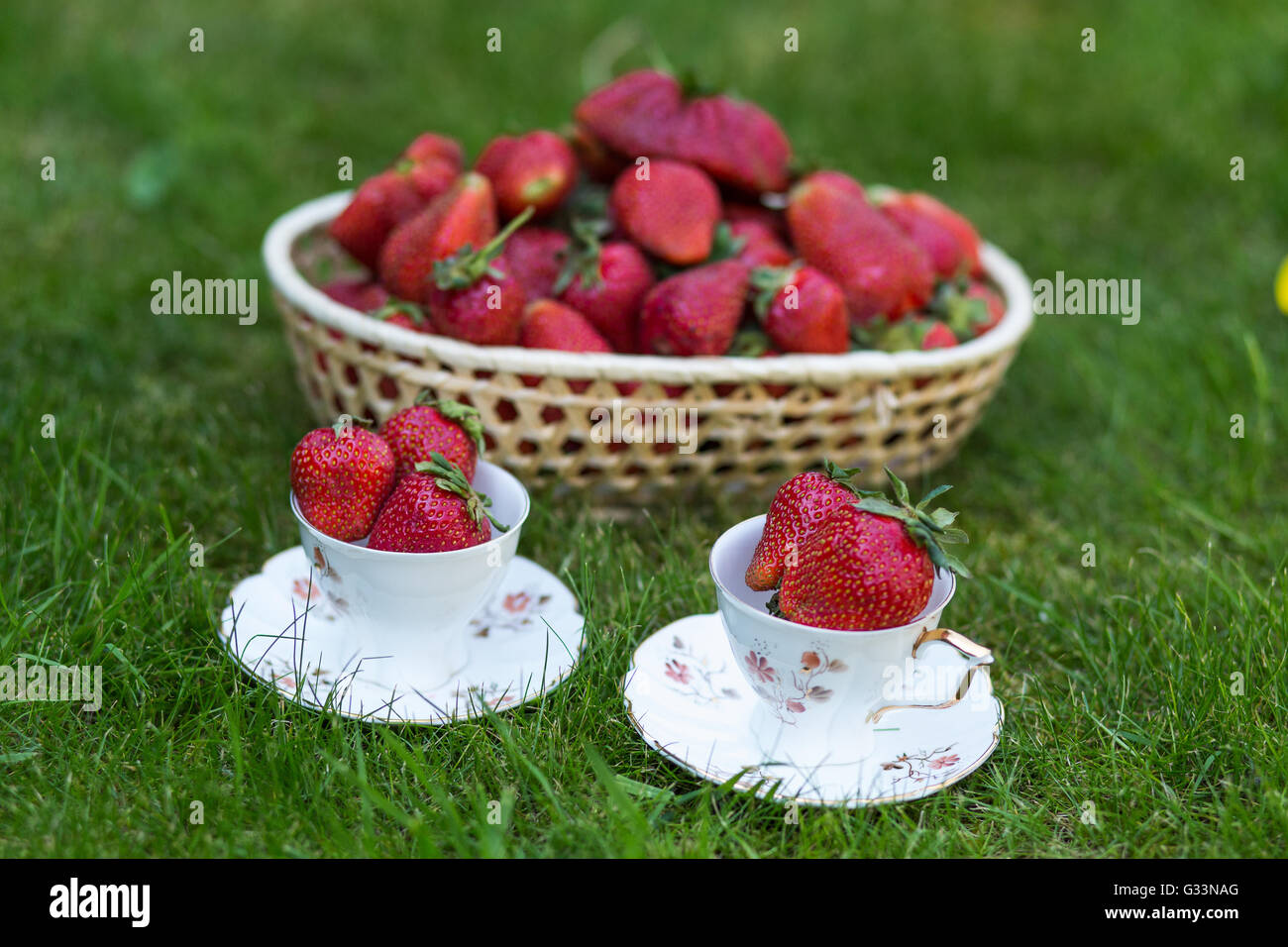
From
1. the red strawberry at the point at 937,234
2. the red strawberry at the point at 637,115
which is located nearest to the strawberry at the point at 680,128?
the red strawberry at the point at 637,115

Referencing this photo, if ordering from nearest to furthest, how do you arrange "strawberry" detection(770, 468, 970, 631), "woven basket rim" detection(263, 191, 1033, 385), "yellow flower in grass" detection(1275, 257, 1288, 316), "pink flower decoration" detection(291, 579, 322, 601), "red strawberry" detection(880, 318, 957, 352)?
"strawberry" detection(770, 468, 970, 631) → "pink flower decoration" detection(291, 579, 322, 601) → "woven basket rim" detection(263, 191, 1033, 385) → "red strawberry" detection(880, 318, 957, 352) → "yellow flower in grass" detection(1275, 257, 1288, 316)

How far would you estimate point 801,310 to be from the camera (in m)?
1.70

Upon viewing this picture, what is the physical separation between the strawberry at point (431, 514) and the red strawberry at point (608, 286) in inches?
21.9

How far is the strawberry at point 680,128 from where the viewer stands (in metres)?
1.91

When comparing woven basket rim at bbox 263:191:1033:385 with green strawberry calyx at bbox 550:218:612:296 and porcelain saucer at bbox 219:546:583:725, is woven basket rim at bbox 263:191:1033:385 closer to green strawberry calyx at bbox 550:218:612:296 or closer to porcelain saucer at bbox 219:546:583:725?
green strawberry calyx at bbox 550:218:612:296

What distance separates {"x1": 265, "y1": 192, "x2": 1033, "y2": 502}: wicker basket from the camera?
1628 millimetres

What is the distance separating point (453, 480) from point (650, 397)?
1.53ft

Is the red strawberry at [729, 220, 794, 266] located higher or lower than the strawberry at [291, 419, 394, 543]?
higher

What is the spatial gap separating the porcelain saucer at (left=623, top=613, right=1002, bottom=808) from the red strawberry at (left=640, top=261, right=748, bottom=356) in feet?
1.51

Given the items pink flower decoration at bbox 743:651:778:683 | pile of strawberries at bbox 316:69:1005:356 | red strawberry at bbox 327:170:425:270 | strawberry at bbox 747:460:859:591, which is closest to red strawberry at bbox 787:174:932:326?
pile of strawberries at bbox 316:69:1005:356

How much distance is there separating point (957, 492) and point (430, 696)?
976mm

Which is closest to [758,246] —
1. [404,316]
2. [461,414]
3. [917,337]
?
[917,337]

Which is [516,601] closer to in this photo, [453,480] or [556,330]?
[453,480]

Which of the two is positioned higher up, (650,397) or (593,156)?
(593,156)
